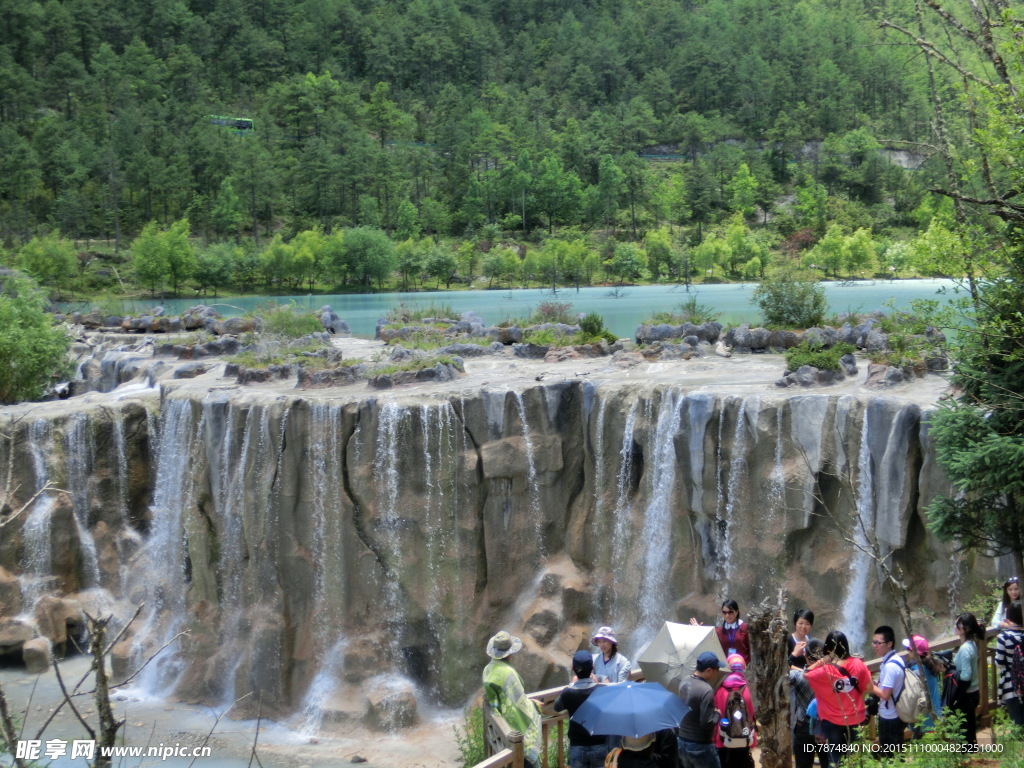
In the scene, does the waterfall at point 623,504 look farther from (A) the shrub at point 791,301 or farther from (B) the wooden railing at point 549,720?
(A) the shrub at point 791,301

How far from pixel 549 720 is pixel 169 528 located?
14875 mm

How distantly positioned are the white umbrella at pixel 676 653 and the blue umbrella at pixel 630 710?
1.24m

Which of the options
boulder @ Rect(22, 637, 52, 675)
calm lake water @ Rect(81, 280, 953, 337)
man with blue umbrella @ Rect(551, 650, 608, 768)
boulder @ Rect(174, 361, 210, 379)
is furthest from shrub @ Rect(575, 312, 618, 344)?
calm lake water @ Rect(81, 280, 953, 337)

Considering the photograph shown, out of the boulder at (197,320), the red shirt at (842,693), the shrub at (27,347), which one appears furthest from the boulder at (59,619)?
the red shirt at (842,693)

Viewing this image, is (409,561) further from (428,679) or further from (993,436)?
(993,436)

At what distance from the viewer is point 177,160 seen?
83.4 metres

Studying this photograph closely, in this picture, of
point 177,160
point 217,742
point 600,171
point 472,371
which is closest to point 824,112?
point 600,171

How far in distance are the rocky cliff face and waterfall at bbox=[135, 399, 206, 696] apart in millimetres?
136

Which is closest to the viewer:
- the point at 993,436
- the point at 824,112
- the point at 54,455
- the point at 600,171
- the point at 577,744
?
the point at 577,744

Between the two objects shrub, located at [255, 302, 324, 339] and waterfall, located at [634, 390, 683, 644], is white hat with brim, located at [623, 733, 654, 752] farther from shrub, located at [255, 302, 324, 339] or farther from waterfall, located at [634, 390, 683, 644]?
shrub, located at [255, 302, 324, 339]

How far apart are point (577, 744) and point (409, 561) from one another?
33.6ft

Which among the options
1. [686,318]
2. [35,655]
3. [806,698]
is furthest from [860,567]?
[35,655]

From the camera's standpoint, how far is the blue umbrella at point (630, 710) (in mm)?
6484

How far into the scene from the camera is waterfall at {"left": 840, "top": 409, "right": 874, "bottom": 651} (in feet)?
46.2
